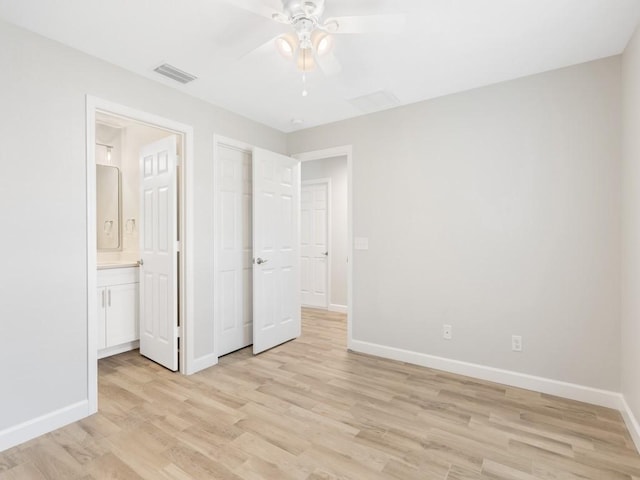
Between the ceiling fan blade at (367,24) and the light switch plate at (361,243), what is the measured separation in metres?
2.14

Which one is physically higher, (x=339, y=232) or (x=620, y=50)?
(x=620, y=50)

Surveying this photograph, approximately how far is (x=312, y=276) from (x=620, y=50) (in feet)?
14.9

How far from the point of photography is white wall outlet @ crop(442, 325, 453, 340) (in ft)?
9.88

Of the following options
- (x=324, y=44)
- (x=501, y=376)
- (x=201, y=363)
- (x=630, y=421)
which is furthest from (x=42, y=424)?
(x=630, y=421)

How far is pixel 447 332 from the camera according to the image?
3.03 m

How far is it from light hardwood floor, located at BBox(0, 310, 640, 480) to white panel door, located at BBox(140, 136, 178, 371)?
1.13 feet

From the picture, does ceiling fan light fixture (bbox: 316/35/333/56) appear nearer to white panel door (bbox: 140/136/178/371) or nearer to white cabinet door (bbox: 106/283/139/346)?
white panel door (bbox: 140/136/178/371)

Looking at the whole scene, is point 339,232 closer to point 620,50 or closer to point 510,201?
point 510,201

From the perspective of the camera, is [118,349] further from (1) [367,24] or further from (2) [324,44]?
(1) [367,24]

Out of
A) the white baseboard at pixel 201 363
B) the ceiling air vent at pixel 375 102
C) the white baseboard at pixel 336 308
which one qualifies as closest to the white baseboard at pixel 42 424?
the white baseboard at pixel 201 363

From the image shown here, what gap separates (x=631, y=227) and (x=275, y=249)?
117 inches

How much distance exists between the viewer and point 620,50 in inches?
89.4

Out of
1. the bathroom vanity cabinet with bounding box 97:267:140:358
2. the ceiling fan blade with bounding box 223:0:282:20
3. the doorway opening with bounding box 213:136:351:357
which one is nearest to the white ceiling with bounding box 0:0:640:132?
the ceiling fan blade with bounding box 223:0:282:20

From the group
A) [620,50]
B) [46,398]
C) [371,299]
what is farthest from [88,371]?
[620,50]
